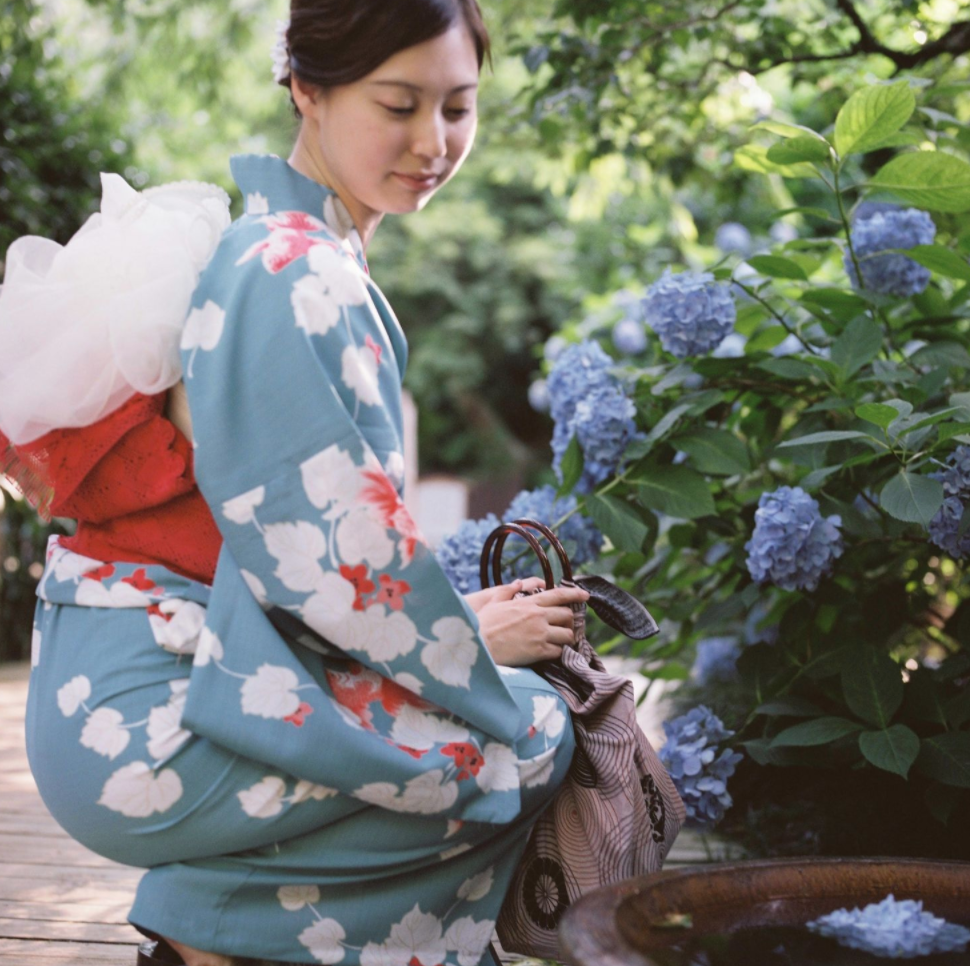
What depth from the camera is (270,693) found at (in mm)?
1186

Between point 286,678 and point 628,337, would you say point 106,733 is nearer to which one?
point 286,678

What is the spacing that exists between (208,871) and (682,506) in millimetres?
→ 1024

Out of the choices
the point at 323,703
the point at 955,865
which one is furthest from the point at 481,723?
the point at 955,865

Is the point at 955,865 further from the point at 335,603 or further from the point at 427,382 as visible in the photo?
the point at 427,382

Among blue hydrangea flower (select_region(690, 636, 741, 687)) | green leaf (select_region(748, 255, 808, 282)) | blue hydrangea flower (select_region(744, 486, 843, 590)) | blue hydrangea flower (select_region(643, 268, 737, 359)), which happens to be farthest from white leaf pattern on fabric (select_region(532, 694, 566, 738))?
blue hydrangea flower (select_region(690, 636, 741, 687))

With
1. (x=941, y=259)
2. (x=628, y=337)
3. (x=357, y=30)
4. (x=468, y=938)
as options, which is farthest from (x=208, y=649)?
(x=628, y=337)

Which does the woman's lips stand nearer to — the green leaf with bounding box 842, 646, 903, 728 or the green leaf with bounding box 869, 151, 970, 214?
the green leaf with bounding box 869, 151, 970, 214

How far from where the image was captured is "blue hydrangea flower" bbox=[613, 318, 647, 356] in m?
4.23

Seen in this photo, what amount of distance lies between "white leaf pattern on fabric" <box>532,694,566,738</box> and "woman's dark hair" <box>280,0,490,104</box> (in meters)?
0.75

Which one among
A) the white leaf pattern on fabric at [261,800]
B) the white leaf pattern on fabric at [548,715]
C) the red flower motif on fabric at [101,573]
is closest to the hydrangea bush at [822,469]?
the white leaf pattern on fabric at [548,715]

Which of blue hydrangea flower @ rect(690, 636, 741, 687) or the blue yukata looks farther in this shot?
blue hydrangea flower @ rect(690, 636, 741, 687)

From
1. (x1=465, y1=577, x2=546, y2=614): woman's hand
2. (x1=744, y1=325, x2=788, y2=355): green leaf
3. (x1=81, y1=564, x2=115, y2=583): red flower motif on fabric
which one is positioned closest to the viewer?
(x1=81, y1=564, x2=115, y2=583): red flower motif on fabric

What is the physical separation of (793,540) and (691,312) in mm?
464

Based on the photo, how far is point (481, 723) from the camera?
1275mm
